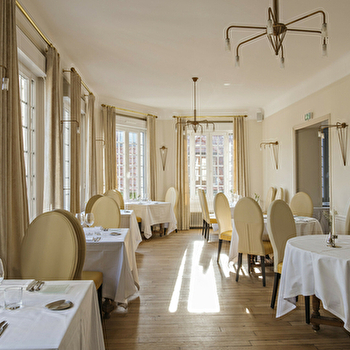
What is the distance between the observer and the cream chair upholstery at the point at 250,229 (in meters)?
3.96

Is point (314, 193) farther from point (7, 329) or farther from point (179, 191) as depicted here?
point (7, 329)

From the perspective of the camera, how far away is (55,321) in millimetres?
1349

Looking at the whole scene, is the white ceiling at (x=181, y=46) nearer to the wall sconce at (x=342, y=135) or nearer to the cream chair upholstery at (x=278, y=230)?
the wall sconce at (x=342, y=135)

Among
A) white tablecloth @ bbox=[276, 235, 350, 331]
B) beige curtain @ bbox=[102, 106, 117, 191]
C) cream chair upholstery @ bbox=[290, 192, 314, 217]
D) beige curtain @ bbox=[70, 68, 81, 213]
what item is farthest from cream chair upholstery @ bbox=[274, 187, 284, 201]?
beige curtain @ bbox=[70, 68, 81, 213]

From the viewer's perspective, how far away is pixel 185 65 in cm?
506

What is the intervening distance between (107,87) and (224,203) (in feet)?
10.9

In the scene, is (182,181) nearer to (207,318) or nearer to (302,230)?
(302,230)

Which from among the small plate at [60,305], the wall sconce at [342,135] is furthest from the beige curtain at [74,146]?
the wall sconce at [342,135]

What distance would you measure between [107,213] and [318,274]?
2484 mm

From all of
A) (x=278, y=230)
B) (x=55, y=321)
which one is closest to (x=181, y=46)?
(x=278, y=230)

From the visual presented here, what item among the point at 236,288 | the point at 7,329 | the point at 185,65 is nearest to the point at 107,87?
the point at 185,65

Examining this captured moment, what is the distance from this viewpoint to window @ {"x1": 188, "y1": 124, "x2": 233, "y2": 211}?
28.3 feet

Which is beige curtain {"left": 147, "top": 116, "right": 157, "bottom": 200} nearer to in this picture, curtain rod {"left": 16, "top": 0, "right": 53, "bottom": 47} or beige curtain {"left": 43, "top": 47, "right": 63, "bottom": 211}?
beige curtain {"left": 43, "top": 47, "right": 63, "bottom": 211}

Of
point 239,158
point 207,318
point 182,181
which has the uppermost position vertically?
point 239,158
